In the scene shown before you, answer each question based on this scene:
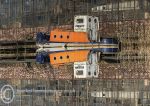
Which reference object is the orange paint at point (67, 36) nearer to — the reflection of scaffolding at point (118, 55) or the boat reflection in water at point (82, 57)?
the boat reflection in water at point (82, 57)

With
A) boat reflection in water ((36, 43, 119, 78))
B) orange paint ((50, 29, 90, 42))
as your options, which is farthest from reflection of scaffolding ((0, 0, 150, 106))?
orange paint ((50, 29, 90, 42))

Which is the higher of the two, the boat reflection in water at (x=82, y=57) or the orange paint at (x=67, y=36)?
the orange paint at (x=67, y=36)

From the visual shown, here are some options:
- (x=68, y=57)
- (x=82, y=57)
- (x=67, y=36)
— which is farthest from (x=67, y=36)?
Result: (x=82, y=57)

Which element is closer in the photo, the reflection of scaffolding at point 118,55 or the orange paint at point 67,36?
the reflection of scaffolding at point 118,55

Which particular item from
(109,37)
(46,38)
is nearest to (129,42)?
Answer: (109,37)

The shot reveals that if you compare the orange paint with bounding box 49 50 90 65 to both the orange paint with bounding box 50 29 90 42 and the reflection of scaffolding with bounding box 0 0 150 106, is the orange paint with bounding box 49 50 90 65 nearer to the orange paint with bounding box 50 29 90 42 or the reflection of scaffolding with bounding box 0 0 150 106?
the orange paint with bounding box 50 29 90 42

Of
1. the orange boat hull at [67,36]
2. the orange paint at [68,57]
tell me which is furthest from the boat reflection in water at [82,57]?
the orange boat hull at [67,36]

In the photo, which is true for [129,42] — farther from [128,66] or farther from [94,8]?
[94,8]

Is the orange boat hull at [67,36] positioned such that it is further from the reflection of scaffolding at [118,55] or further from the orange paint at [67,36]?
the reflection of scaffolding at [118,55]
